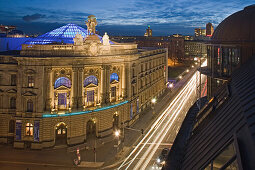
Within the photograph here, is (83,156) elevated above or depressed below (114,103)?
below

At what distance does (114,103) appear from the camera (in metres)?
45.5

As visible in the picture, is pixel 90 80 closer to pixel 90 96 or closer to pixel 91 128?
pixel 90 96

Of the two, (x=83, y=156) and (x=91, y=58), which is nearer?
(x=83, y=156)

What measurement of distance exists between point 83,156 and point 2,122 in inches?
730

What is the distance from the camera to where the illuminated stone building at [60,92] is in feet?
128

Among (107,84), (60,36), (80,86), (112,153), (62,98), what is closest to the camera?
(112,153)

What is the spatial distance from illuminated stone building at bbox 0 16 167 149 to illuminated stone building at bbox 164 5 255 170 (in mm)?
20039

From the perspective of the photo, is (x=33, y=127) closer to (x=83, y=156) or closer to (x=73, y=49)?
(x=83, y=156)

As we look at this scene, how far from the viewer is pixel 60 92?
40.2 metres

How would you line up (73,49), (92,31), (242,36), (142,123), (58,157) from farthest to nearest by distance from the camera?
1. (142,123)
2. (92,31)
3. (73,49)
4. (58,157)
5. (242,36)

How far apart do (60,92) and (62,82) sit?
1.97m

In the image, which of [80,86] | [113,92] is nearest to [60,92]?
[80,86]

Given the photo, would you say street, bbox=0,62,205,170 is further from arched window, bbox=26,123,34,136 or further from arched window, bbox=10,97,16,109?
arched window, bbox=10,97,16,109

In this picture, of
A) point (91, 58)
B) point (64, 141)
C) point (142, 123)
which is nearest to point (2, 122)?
point (64, 141)
